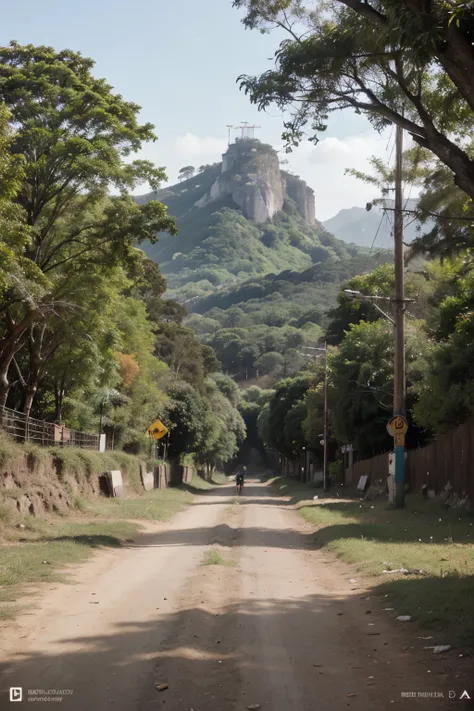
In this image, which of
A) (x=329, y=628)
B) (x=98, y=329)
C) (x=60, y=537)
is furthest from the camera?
(x=98, y=329)

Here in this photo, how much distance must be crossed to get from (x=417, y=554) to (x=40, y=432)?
16.8 metres

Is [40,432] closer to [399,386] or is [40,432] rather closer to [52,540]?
[52,540]

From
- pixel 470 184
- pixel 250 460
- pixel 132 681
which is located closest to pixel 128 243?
pixel 470 184

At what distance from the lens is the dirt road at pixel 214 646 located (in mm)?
6145

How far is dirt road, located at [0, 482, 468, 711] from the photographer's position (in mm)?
6145

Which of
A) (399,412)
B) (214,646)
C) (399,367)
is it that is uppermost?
(399,367)

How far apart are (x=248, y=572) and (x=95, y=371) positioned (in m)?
19.5

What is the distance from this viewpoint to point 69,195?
975 inches

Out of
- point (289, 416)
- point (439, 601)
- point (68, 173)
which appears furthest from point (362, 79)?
point (289, 416)

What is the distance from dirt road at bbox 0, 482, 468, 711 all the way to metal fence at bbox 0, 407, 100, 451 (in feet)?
40.6

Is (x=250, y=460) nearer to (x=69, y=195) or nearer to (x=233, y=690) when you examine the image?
(x=69, y=195)

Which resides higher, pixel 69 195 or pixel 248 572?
pixel 69 195

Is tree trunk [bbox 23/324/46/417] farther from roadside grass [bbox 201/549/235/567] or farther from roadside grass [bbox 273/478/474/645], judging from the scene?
roadside grass [bbox 201/549/235/567]

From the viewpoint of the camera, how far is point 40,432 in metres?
27.5
